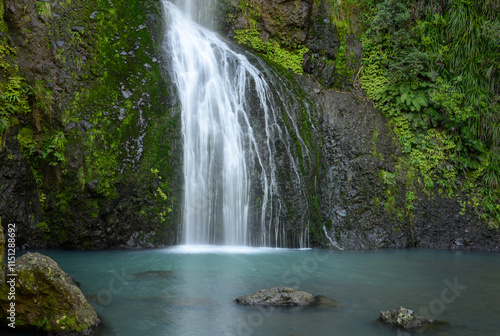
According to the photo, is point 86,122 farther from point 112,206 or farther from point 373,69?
point 373,69

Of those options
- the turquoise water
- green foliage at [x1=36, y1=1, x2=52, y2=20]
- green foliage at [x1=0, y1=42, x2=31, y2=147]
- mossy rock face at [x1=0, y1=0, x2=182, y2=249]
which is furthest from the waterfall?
green foliage at [x1=0, y1=42, x2=31, y2=147]

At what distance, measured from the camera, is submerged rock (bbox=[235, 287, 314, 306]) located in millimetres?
5285

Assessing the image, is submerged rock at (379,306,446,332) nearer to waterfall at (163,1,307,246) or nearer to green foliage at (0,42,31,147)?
waterfall at (163,1,307,246)

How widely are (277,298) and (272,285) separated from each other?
1035 millimetres

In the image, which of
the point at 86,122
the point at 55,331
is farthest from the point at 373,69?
the point at 55,331

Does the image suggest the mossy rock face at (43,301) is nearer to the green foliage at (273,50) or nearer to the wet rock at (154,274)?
the wet rock at (154,274)

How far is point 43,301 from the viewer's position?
4160 mm

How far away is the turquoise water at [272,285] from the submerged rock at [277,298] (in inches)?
6.5

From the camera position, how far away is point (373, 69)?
14117 mm

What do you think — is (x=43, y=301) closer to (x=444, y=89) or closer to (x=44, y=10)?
(x=44, y=10)

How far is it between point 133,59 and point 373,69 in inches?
325

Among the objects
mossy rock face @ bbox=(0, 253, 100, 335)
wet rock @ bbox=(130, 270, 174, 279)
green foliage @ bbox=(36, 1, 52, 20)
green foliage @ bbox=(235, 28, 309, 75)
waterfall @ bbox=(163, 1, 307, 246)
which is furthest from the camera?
green foliage @ bbox=(235, 28, 309, 75)

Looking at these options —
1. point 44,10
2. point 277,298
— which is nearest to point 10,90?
point 44,10

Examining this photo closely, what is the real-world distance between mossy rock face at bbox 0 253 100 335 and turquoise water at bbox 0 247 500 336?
1.29ft
